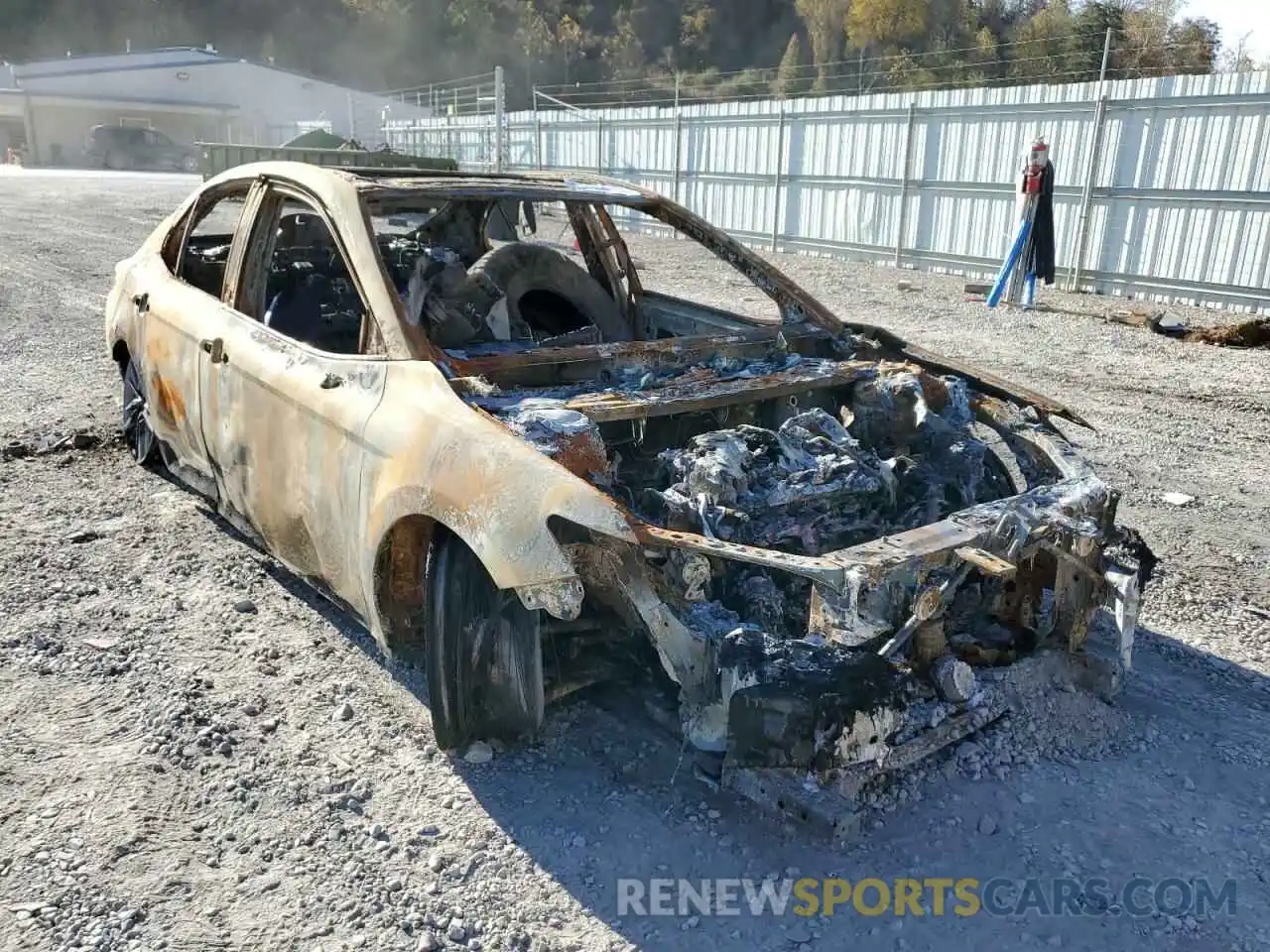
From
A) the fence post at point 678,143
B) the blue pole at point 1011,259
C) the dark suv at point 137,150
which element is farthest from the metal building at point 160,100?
the blue pole at point 1011,259

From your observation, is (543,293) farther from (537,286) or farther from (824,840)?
(824,840)

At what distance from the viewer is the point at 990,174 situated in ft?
48.7

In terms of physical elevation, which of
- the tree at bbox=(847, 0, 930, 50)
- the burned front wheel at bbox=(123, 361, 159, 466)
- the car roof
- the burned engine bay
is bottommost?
the burned front wheel at bbox=(123, 361, 159, 466)

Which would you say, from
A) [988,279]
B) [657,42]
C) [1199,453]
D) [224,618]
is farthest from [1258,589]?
[657,42]

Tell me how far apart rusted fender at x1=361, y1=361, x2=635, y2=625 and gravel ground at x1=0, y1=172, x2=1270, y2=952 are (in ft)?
2.12

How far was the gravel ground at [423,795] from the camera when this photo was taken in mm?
2584

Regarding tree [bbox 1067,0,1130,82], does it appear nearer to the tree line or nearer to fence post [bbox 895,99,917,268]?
the tree line

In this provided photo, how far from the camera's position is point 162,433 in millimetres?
4879

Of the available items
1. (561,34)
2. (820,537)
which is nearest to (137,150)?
(561,34)

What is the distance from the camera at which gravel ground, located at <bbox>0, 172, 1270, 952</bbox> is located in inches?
102

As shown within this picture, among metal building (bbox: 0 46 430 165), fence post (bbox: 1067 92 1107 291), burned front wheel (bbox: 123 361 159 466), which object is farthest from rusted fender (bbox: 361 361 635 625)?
metal building (bbox: 0 46 430 165)

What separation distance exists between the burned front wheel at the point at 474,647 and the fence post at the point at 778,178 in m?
16.2

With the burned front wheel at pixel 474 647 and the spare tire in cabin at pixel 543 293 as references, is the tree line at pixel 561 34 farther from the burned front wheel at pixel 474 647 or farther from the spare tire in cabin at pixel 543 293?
the burned front wheel at pixel 474 647

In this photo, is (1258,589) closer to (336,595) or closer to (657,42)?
(336,595)
